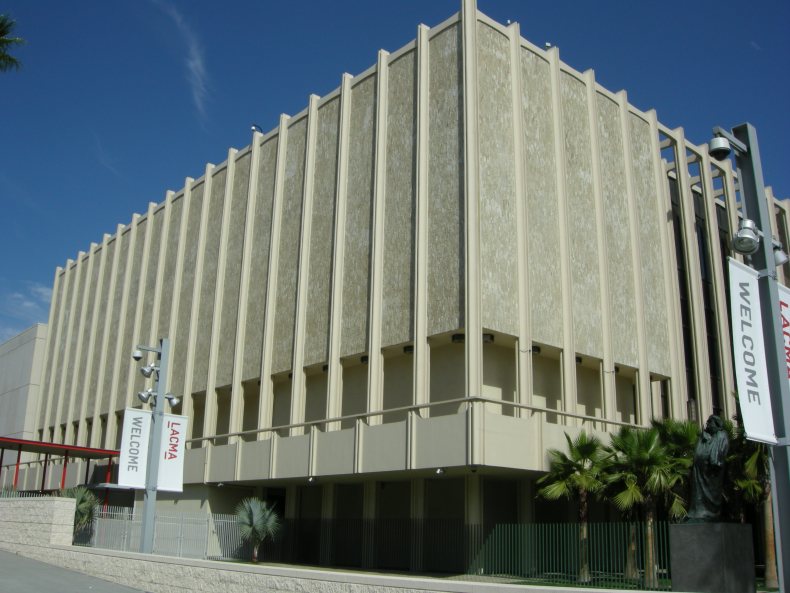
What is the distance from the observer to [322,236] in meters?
33.3

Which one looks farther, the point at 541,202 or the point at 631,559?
the point at 541,202

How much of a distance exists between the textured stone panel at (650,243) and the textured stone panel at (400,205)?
32.8 feet

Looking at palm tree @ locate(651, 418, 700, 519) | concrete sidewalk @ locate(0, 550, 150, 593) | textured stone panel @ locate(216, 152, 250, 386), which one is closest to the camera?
concrete sidewalk @ locate(0, 550, 150, 593)

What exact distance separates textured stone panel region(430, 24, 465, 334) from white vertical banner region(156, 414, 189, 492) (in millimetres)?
8809

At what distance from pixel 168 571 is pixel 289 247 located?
16789mm

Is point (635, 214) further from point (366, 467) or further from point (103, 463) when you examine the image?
point (103, 463)

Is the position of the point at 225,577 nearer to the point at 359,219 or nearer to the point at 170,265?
the point at 359,219

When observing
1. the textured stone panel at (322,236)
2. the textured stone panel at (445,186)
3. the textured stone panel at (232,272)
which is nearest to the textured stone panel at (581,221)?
the textured stone panel at (445,186)

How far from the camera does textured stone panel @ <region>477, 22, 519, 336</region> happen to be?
26.9 meters

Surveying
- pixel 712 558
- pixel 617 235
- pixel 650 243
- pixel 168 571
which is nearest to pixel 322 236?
pixel 617 235

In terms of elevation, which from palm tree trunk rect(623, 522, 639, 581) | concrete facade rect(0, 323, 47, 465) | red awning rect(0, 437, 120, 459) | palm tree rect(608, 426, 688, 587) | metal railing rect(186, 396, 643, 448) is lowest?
palm tree trunk rect(623, 522, 639, 581)

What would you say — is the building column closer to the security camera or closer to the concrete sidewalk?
the concrete sidewalk

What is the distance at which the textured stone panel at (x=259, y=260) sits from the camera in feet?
117

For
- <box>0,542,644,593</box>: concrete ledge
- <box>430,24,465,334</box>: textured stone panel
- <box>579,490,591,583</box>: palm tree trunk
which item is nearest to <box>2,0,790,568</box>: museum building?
<box>430,24,465,334</box>: textured stone panel
